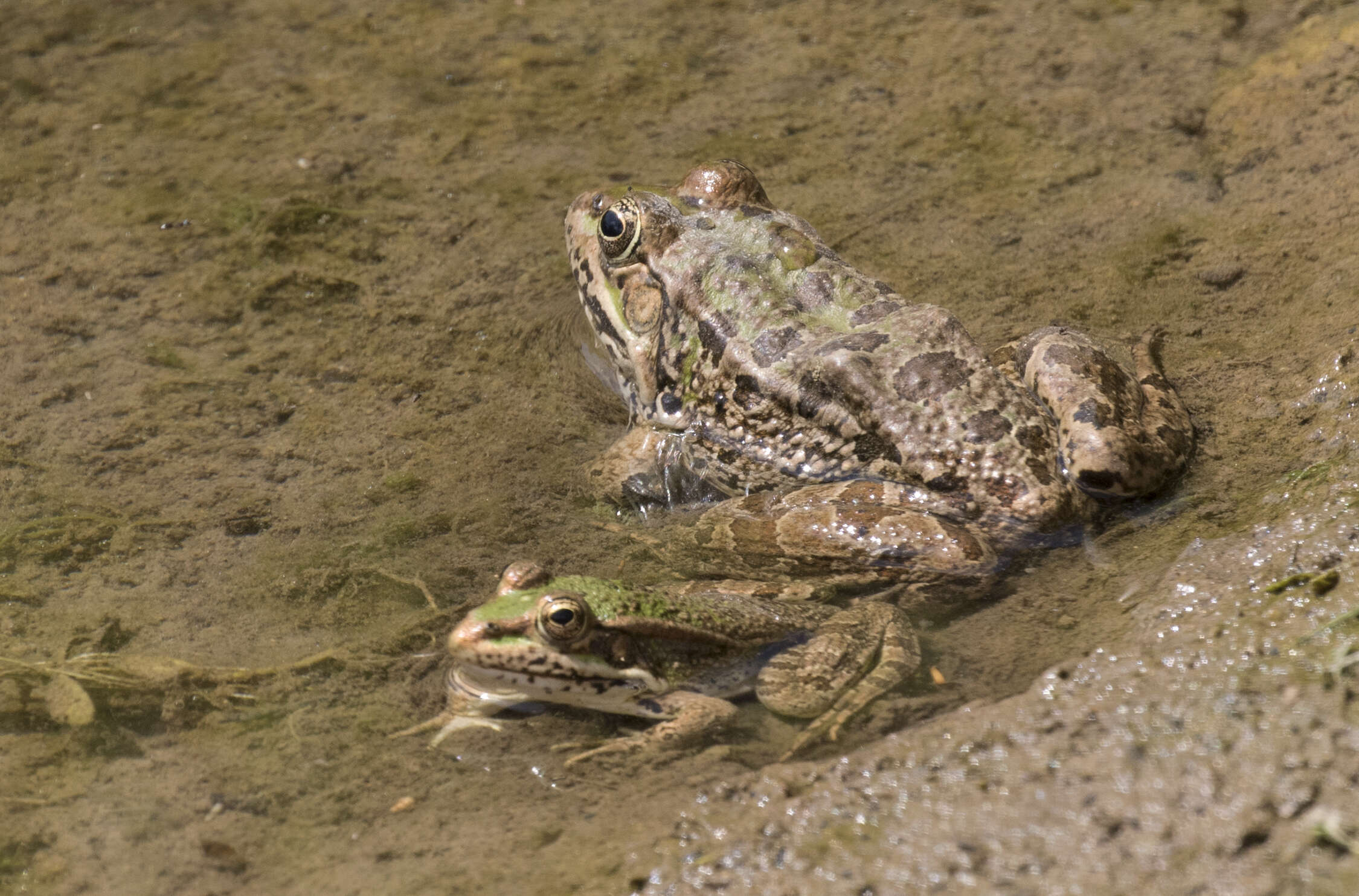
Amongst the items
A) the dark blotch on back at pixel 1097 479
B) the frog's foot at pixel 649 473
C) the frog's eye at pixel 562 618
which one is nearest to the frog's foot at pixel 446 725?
the frog's eye at pixel 562 618

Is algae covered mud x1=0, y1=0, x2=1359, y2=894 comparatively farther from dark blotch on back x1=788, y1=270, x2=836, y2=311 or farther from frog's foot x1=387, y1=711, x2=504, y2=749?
dark blotch on back x1=788, y1=270, x2=836, y2=311

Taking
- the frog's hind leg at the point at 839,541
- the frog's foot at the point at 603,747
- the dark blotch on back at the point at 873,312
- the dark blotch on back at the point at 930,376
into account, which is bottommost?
the frog's foot at the point at 603,747

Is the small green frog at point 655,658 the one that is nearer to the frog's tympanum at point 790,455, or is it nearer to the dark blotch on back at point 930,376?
the frog's tympanum at point 790,455

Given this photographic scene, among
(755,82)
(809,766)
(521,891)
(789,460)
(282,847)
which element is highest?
(755,82)

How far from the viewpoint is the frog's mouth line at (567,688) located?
372 cm

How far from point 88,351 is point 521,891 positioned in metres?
3.90

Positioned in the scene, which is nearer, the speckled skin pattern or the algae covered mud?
the algae covered mud

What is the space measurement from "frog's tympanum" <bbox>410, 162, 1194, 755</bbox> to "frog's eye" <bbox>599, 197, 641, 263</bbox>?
1 centimetres

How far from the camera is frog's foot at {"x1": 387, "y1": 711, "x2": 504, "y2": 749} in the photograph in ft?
11.9

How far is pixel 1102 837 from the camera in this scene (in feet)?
9.20

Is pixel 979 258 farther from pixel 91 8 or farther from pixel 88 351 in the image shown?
pixel 91 8

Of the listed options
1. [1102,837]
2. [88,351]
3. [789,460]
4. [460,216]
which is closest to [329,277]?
[460,216]

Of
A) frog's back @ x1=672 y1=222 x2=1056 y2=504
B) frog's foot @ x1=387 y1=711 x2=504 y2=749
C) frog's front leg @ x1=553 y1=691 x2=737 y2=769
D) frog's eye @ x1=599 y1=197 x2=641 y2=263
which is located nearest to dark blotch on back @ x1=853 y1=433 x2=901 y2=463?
frog's back @ x1=672 y1=222 x2=1056 y2=504

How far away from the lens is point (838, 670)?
368 cm
